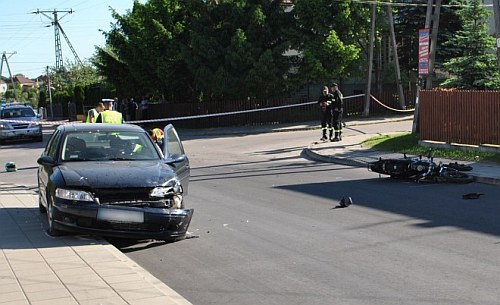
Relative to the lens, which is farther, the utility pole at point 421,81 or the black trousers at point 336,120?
the black trousers at point 336,120

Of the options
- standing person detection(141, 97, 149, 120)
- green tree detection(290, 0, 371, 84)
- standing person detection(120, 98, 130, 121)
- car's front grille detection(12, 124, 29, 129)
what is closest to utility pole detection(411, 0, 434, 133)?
green tree detection(290, 0, 371, 84)

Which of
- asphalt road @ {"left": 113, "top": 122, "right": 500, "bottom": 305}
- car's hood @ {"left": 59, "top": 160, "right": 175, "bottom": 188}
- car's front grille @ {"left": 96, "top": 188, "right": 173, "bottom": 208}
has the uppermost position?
car's hood @ {"left": 59, "top": 160, "right": 175, "bottom": 188}

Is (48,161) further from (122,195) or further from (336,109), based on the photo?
(336,109)

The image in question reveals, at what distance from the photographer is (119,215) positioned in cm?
740

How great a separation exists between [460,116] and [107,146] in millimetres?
11398

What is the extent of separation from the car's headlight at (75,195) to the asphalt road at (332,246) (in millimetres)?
890

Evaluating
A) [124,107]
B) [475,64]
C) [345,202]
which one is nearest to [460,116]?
[475,64]

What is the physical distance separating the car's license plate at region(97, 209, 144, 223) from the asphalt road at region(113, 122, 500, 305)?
0.47 m

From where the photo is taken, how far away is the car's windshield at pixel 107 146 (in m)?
8.68

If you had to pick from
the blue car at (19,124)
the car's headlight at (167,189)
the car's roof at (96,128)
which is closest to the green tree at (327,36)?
the blue car at (19,124)

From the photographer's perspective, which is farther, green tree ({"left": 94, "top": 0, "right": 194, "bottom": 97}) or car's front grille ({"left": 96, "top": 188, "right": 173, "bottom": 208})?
green tree ({"left": 94, "top": 0, "right": 194, "bottom": 97})

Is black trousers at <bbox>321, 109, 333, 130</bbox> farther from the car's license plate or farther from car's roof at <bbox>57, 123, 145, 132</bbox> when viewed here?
the car's license plate

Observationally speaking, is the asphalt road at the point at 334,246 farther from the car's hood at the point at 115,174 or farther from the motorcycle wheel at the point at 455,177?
the car's hood at the point at 115,174

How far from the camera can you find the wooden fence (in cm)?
1623
